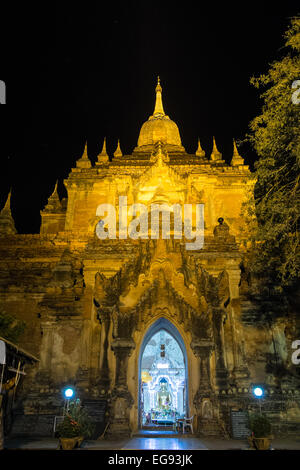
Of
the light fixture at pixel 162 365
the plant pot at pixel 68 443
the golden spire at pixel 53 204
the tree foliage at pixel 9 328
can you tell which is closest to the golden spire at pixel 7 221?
the golden spire at pixel 53 204

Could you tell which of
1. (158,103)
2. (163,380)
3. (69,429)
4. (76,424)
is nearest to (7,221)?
(163,380)

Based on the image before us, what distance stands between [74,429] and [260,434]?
17.1ft

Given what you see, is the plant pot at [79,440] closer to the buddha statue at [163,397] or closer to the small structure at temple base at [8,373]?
the small structure at temple base at [8,373]

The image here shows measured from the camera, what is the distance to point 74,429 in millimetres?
10633

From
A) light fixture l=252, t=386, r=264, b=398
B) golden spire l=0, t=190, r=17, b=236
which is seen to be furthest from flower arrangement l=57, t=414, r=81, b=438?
golden spire l=0, t=190, r=17, b=236

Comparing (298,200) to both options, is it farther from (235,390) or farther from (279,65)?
(235,390)

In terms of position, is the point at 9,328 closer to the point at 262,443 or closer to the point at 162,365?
the point at 262,443

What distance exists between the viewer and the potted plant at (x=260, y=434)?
10.6m

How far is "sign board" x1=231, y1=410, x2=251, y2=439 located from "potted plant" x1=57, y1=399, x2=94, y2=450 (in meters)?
4.66

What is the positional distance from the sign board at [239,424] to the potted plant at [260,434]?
1.64m

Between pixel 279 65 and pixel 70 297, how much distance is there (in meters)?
11.9

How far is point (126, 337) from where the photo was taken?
538 inches

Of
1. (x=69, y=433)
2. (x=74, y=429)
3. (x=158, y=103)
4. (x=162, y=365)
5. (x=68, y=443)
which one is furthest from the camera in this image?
(x=158, y=103)

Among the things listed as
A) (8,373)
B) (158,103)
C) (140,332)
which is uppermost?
(158,103)
